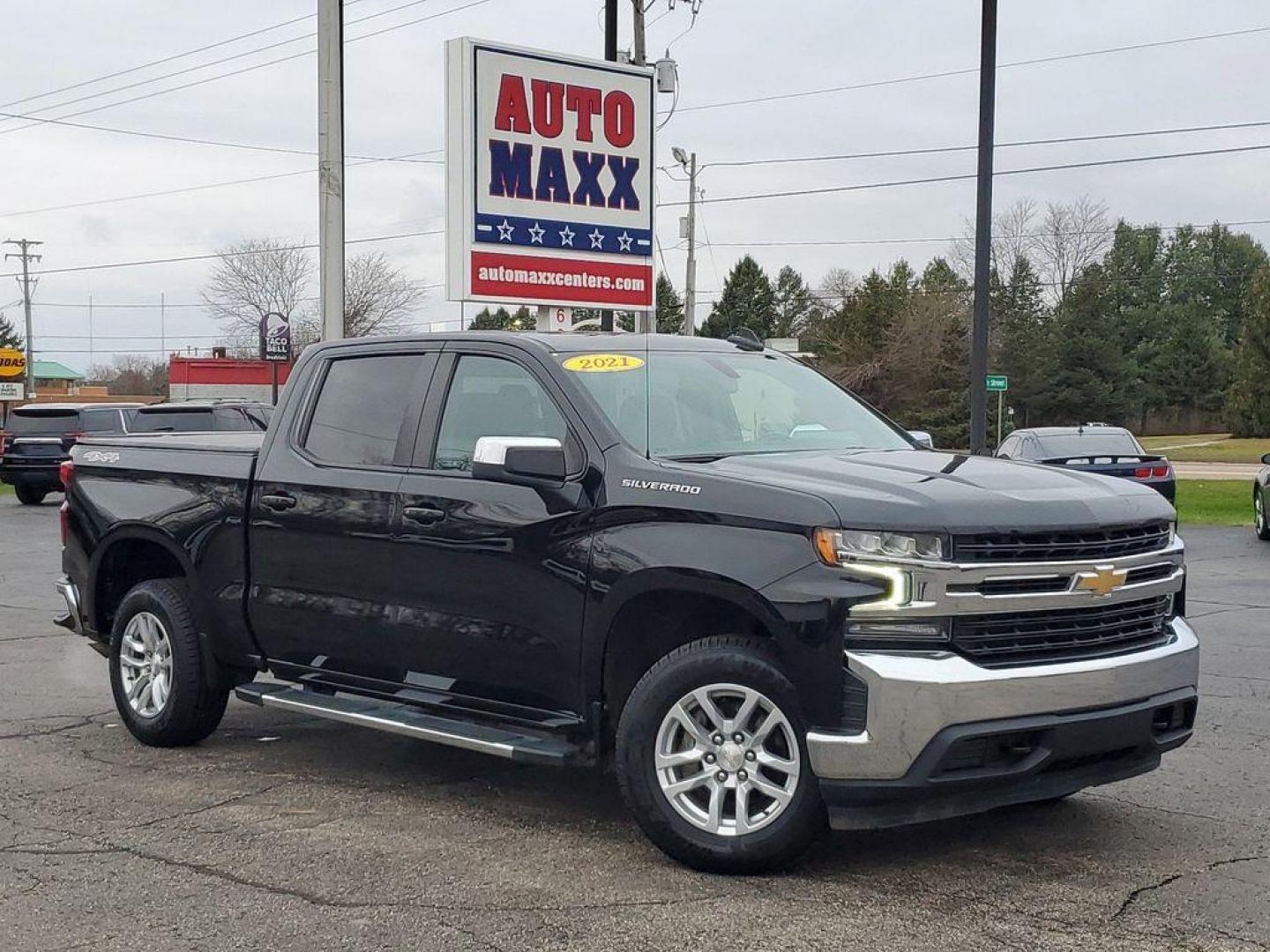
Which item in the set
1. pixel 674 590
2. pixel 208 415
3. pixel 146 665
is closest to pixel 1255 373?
pixel 208 415

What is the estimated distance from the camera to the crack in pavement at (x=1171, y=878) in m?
4.63

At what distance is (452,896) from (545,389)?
2.01m

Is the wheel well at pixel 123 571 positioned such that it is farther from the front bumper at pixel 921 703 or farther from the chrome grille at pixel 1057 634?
the chrome grille at pixel 1057 634

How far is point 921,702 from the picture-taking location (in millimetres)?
4551

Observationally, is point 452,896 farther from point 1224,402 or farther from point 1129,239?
point 1129,239

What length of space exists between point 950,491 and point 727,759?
1167mm

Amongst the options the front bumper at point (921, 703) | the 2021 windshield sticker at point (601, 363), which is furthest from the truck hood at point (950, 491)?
the 2021 windshield sticker at point (601, 363)

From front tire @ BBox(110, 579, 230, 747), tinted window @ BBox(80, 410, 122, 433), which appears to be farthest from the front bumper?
tinted window @ BBox(80, 410, 122, 433)

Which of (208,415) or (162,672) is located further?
(208,415)

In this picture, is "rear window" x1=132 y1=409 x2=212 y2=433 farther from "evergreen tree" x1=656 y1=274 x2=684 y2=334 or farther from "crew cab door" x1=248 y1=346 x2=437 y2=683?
"evergreen tree" x1=656 y1=274 x2=684 y2=334

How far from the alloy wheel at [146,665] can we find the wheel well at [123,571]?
0.89ft

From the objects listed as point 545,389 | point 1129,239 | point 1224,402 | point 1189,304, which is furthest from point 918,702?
point 1129,239

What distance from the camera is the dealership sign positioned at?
16109mm

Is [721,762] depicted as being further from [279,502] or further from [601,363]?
[279,502]
